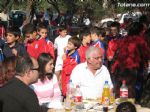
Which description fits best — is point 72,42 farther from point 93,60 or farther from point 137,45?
point 93,60

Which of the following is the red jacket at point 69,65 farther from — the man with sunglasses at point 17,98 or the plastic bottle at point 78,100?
the man with sunglasses at point 17,98

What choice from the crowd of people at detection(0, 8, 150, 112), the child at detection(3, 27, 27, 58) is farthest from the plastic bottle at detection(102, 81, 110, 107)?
the child at detection(3, 27, 27, 58)

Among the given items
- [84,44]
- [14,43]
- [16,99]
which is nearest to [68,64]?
[84,44]

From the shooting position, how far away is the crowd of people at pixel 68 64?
4805 millimetres

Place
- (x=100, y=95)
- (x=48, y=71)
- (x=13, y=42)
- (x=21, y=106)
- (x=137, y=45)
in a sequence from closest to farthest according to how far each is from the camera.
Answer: (x=21, y=106), (x=48, y=71), (x=100, y=95), (x=13, y=42), (x=137, y=45)

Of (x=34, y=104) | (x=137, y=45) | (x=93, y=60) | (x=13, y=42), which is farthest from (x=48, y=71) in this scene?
(x=137, y=45)

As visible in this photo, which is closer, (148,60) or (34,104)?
(34,104)

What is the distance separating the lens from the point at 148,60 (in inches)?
393

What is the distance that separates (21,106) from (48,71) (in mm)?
2007

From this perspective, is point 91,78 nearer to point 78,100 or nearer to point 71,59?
point 78,100

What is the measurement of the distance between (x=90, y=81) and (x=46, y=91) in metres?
0.79

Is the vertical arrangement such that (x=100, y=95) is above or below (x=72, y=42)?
below

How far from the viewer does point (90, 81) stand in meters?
6.91

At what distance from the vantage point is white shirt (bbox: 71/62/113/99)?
684 cm
